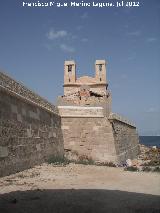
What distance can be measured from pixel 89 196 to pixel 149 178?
3.81 meters

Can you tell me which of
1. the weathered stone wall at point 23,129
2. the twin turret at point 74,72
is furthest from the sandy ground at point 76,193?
the twin turret at point 74,72

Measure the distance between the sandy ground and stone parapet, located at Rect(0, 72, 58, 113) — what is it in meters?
2.70

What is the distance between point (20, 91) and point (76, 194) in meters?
5.68

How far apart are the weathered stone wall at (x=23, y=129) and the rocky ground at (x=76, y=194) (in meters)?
0.84

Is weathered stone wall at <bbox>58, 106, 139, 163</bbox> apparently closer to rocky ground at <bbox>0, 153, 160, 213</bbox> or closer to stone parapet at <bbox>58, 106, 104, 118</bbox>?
stone parapet at <bbox>58, 106, 104, 118</bbox>

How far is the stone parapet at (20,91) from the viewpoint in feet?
33.7

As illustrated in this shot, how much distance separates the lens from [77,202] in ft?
20.4

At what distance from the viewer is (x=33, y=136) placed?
12.6 metres

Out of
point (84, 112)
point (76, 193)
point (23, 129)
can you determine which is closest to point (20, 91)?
point (23, 129)

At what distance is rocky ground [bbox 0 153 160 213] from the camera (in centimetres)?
577

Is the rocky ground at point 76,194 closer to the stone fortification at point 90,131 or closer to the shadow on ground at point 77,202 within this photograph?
the shadow on ground at point 77,202

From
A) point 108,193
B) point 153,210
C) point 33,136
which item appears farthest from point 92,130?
point 153,210

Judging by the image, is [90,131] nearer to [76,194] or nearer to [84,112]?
[84,112]

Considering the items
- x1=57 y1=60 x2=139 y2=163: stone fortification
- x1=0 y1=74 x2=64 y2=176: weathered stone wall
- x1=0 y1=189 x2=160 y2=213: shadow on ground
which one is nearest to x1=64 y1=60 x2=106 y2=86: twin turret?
x1=57 y1=60 x2=139 y2=163: stone fortification
